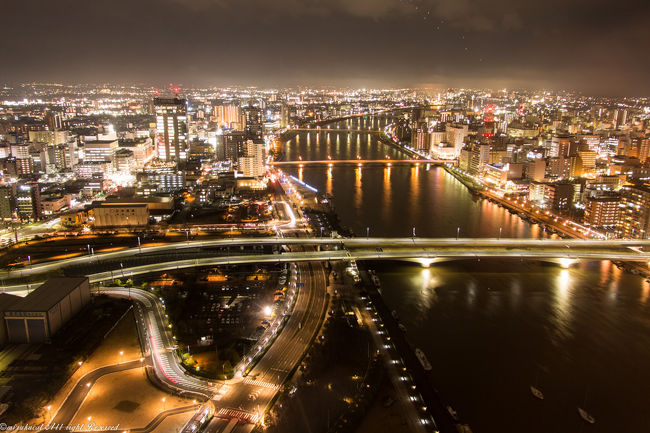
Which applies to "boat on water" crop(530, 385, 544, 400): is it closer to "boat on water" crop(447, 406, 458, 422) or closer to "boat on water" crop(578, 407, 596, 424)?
"boat on water" crop(578, 407, 596, 424)

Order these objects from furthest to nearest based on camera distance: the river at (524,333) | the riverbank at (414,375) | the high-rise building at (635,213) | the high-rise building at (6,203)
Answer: the high-rise building at (6,203) → the high-rise building at (635,213) → the river at (524,333) → the riverbank at (414,375)

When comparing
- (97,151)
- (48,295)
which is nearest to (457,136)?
(97,151)

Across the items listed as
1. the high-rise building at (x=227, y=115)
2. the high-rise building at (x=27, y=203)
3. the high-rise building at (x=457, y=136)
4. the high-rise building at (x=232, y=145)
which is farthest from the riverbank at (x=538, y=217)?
the high-rise building at (x=227, y=115)

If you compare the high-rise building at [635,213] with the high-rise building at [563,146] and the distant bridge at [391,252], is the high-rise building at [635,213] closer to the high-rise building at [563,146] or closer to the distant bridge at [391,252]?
the distant bridge at [391,252]

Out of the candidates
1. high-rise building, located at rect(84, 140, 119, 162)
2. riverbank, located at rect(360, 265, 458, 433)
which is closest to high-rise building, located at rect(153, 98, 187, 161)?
high-rise building, located at rect(84, 140, 119, 162)

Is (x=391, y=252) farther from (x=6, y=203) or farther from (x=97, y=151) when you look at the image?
(x=97, y=151)

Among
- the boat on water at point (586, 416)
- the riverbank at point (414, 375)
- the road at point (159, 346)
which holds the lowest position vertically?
the boat on water at point (586, 416)

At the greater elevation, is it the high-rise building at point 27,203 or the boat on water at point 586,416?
the high-rise building at point 27,203
